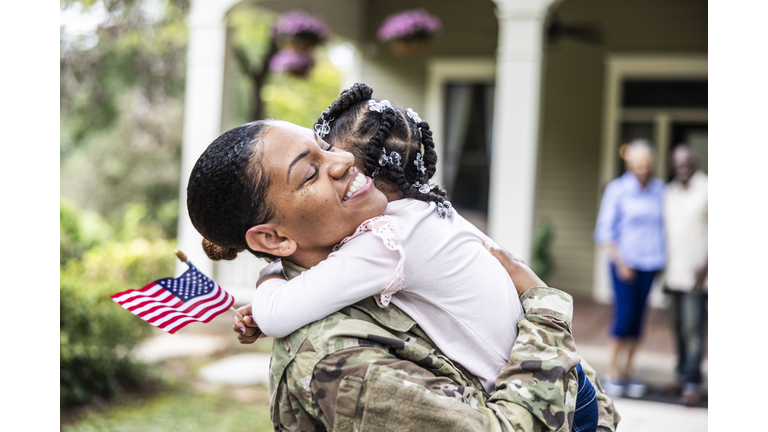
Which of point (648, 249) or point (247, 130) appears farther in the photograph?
point (648, 249)

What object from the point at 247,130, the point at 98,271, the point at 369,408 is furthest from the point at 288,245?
the point at 98,271

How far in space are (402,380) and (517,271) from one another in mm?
482

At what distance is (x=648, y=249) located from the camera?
5.74 metres

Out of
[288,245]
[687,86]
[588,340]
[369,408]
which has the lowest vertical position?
[588,340]

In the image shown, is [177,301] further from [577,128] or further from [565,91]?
[565,91]

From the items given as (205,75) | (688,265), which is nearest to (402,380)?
(688,265)

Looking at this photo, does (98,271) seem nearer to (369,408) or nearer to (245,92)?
(369,408)

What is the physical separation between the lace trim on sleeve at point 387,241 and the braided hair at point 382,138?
0.44 ft

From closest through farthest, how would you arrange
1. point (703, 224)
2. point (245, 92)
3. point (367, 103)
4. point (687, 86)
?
point (367, 103), point (703, 224), point (687, 86), point (245, 92)

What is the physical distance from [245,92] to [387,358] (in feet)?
70.0

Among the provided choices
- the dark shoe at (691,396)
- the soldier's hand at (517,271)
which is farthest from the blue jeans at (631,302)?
the soldier's hand at (517,271)

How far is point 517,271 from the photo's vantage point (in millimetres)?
1575

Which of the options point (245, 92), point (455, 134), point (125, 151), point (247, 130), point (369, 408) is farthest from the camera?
point (245, 92)

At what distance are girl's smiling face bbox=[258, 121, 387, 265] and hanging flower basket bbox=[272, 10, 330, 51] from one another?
6962 millimetres
